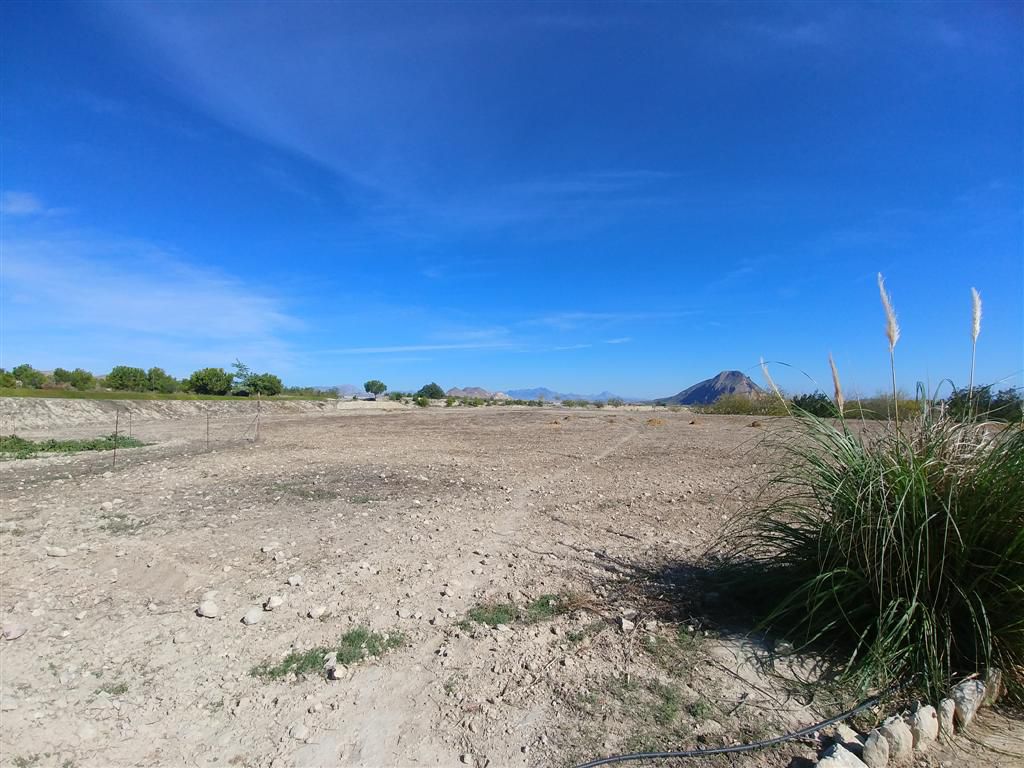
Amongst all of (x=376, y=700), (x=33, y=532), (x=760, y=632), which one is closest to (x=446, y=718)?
(x=376, y=700)

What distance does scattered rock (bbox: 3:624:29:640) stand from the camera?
3.57 metres

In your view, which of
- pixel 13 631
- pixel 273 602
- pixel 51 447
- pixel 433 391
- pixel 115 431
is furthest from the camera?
pixel 433 391

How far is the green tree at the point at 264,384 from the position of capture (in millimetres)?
49500

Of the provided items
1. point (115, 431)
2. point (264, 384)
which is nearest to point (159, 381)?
point (264, 384)

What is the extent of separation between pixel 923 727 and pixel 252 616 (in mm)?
4181

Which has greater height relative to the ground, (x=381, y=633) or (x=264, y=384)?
(x=264, y=384)

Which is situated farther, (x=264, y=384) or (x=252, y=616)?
(x=264, y=384)

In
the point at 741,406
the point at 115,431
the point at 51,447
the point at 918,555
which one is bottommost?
the point at 51,447

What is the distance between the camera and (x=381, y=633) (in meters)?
3.65

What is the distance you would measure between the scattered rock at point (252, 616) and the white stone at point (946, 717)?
4.25 metres

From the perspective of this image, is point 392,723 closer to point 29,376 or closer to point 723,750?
point 723,750

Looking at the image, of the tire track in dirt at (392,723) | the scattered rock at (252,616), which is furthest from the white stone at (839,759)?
the scattered rock at (252,616)

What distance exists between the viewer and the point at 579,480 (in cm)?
974

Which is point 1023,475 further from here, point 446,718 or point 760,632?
point 446,718
